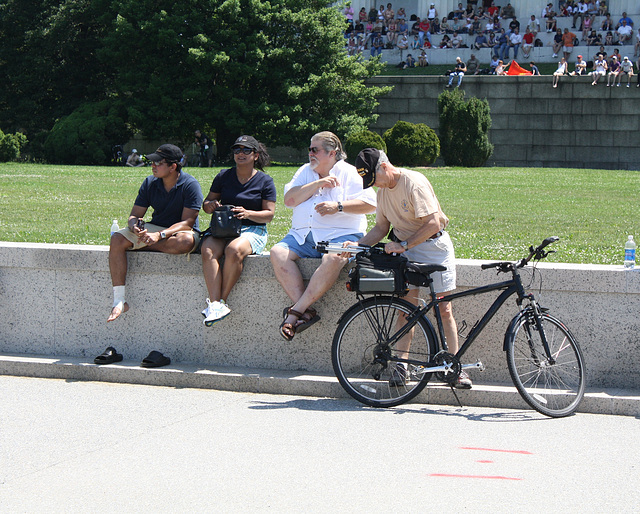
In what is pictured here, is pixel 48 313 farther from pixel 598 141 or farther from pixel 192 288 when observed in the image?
Result: pixel 598 141

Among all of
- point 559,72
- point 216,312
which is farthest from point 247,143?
point 559,72

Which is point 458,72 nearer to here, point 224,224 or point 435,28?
point 435,28

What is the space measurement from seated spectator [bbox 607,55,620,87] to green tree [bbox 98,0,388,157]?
30.8ft

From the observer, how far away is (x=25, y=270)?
24.8ft

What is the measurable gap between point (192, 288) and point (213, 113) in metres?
27.3

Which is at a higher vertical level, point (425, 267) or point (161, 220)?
point (161, 220)

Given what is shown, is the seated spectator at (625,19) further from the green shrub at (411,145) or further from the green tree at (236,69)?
the green shrub at (411,145)

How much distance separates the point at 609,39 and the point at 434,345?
35.6m

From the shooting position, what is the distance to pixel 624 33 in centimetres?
3775

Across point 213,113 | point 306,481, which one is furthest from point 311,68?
point 306,481

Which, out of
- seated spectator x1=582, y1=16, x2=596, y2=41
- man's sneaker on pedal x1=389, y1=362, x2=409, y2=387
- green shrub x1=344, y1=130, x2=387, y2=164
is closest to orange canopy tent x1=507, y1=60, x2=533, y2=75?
seated spectator x1=582, y1=16, x2=596, y2=41

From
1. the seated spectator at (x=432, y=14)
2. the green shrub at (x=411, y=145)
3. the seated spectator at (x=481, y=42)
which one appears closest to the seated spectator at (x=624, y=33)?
the seated spectator at (x=481, y=42)

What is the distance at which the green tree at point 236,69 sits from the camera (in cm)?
3303

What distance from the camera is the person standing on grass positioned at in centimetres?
711
